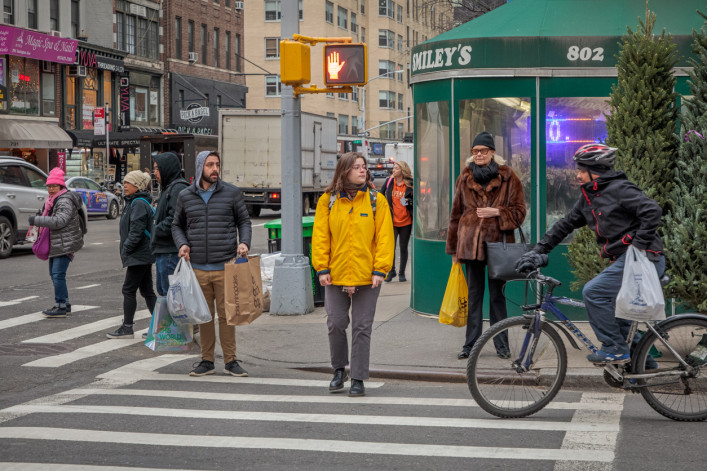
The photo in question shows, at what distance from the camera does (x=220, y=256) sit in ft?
27.1

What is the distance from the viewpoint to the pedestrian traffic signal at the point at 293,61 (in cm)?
1085

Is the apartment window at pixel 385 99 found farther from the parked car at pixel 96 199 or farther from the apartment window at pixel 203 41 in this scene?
the parked car at pixel 96 199

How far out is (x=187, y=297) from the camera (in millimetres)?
8086

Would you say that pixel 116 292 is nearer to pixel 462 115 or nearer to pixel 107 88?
pixel 462 115

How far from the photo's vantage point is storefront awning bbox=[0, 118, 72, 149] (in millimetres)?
37312

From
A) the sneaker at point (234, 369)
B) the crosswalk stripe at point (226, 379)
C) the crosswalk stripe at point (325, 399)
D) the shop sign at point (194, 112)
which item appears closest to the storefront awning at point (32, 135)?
the shop sign at point (194, 112)

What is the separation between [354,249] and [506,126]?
3881 millimetres

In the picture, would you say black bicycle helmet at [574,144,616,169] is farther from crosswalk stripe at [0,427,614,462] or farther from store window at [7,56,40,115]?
store window at [7,56,40,115]

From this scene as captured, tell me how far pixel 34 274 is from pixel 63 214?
Result: 5.17m

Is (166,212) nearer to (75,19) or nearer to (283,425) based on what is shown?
(283,425)

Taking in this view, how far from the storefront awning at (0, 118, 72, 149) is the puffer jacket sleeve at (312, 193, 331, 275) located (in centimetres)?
3261

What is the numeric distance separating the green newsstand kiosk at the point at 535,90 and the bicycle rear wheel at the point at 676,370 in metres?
3.79

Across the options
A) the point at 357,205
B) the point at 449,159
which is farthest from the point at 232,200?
the point at 449,159

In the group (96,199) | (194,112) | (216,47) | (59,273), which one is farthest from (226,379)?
(216,47)
